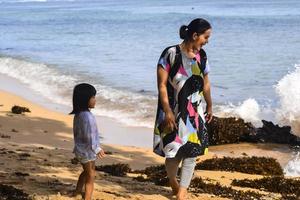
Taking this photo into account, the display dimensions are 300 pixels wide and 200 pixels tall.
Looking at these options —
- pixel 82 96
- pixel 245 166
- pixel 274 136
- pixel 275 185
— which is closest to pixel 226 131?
pixel 274 136

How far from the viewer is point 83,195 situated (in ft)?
18.2

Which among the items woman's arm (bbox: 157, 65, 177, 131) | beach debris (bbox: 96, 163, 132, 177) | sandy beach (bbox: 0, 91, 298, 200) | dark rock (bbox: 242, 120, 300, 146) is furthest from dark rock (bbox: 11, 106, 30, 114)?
woman's arm (bbox: 157, 65, 177, 131)

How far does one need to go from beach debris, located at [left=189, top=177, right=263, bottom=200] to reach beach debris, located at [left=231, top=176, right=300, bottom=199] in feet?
1.65

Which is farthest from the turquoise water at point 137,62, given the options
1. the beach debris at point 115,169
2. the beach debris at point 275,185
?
the beach debris at point 275,185

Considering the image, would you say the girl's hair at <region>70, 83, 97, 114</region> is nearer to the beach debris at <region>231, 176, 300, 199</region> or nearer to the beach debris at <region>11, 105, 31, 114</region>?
the beach debris at <region>231, 176, 300, 199</region>

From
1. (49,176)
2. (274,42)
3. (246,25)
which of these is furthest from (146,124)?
(246,25)

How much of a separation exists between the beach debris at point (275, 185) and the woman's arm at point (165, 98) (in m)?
2.32

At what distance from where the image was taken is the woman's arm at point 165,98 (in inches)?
208

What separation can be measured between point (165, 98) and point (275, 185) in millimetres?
2597

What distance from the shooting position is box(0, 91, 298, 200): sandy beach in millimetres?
6051

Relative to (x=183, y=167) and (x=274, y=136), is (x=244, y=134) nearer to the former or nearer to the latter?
(x=274, y=136)

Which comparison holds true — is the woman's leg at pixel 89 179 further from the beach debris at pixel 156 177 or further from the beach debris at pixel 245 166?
the beach debris at pixel 245 166

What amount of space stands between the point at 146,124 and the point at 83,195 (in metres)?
7.54

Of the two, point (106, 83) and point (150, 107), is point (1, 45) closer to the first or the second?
point (106, 83)
